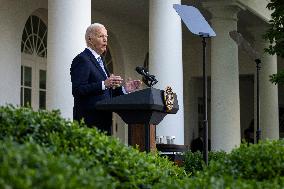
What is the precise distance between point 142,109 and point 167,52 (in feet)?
22.2

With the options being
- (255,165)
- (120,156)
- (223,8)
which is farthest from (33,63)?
(255,165)

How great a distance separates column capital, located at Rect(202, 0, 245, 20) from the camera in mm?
17234

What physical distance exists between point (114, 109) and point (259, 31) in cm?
1493

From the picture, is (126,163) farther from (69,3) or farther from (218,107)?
(218,107)

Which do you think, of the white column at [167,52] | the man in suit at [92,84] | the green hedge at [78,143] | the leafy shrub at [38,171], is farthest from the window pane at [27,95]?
the leafy shrub at [38,171]

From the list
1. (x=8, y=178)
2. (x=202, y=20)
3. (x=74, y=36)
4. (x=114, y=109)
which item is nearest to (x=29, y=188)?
(x=8, y=178)

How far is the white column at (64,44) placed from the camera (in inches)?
424

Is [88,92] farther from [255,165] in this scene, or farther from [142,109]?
[255,165]

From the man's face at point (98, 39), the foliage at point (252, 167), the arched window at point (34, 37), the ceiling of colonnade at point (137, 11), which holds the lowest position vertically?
the foliage at point (252, 167)

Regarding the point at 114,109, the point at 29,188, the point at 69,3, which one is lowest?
the point at 29,188

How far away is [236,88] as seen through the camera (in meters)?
17.8

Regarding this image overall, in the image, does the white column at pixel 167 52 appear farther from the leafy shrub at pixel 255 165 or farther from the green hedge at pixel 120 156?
the leafy shrub at pixel 255 165

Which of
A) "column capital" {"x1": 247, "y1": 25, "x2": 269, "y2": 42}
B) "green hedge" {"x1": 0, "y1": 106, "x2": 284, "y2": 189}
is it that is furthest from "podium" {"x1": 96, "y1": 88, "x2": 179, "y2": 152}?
"column capital" {"x1": 247, "y1": 25, "x2": 269, "y2": 42}

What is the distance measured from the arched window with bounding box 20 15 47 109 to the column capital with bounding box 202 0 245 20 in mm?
4119
